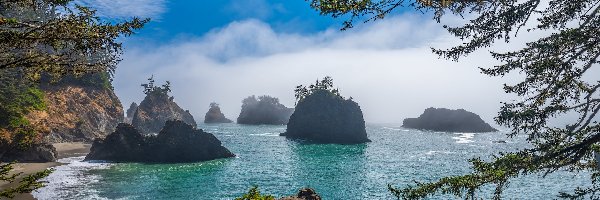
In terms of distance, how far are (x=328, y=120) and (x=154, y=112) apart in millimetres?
64714

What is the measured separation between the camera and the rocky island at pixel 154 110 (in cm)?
12862

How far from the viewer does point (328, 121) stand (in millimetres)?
114812

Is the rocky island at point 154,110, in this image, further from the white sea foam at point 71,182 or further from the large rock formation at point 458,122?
the large rock formation at point 458,122

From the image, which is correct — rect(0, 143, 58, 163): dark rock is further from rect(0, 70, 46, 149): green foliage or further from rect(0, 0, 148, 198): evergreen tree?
rect(0, 0, 148, 198): evergreen tree

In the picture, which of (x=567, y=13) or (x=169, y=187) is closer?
(x=567, y=13)

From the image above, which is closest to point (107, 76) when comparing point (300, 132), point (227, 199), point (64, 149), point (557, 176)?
point (64, 149)

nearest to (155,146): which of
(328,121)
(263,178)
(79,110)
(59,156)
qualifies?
(59,156)

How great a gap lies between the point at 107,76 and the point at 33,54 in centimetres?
11206

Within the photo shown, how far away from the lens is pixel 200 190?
40.6 meters

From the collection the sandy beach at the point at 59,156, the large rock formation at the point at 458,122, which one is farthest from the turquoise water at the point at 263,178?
the large rock formation at the point at 458,122

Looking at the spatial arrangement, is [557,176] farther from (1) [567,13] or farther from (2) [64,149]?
(2) [64,149]

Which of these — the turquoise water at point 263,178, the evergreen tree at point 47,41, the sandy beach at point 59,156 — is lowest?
the turquoise water at point 263,178

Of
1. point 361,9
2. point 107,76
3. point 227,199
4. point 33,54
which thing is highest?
point 107,76

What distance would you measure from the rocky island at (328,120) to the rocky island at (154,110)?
37.3 meters
